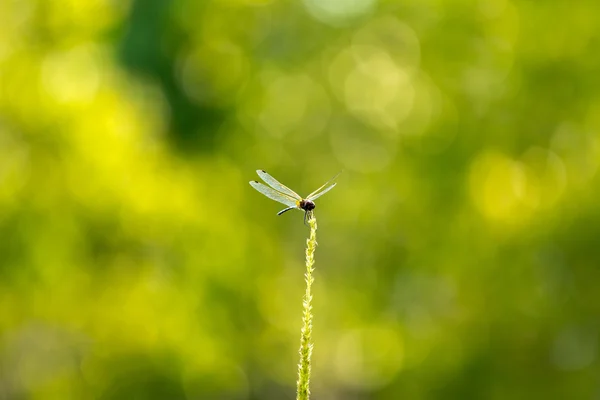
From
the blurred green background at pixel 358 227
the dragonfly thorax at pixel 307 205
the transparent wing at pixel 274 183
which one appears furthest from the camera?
the blurred green background at pixel 358 227

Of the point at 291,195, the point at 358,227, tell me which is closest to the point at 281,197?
the point at 291,195

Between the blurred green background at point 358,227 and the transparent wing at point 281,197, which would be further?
the blurred green background at point 358,227

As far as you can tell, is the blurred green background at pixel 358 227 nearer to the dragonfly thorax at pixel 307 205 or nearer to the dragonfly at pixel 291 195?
the dragonfly at pixel 291 195

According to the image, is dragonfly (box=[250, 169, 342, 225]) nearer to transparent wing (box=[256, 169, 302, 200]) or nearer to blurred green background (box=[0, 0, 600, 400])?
transparent wing (box=[256, 169, 302, 200])

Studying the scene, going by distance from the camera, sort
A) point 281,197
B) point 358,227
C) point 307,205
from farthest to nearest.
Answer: point 358,227 < point 281,197 < point 307,205

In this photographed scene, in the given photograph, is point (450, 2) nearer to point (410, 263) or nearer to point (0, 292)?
point (410, 263)

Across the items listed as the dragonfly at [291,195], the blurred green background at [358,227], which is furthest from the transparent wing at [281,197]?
the blurred green background at [358,227]

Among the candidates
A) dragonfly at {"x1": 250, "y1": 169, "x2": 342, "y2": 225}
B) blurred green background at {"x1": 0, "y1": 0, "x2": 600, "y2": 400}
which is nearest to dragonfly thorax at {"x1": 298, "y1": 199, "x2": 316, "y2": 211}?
dragonfly at {"x1": 250, "y1": 169, "x2": 342, "y2": 225}

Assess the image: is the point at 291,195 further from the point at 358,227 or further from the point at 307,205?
the point at 358,227

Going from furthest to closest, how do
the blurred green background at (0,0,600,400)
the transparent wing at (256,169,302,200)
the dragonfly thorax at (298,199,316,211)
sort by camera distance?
the blurred green background at (0,0,600,400)
the transparent wing at (256,169,302,200)
the dragonfly thorax at (298,199,316,211)
